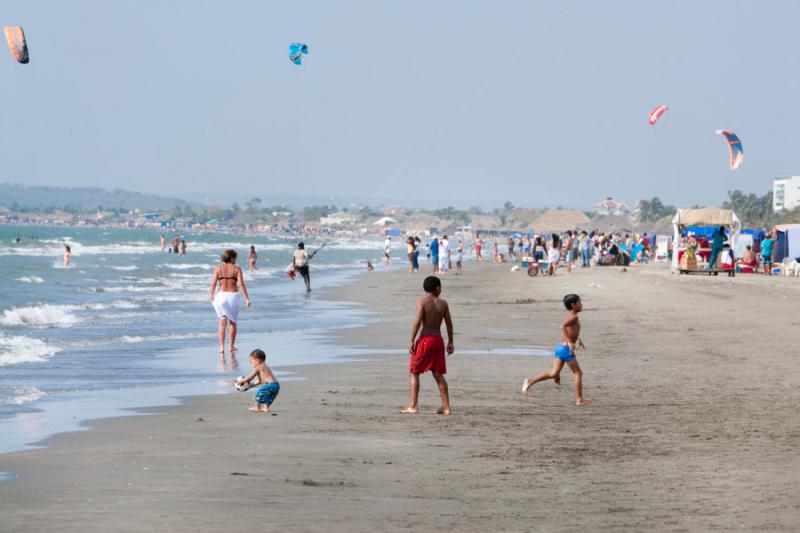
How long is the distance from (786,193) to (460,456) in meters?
161

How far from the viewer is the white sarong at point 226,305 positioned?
15.7 metres

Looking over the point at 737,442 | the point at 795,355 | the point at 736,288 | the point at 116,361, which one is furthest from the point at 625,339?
the point at 736,288

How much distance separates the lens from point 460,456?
7906mm

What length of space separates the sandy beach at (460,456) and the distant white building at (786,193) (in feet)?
466

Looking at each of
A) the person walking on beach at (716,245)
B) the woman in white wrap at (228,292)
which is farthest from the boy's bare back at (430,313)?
the person walking on beach at (716,245)

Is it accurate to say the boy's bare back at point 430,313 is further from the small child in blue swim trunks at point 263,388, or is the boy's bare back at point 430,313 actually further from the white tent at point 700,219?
the white tent at point 700,219

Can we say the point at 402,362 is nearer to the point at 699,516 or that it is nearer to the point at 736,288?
the point at 699,516

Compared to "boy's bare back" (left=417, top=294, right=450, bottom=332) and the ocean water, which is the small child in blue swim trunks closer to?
the ocean water

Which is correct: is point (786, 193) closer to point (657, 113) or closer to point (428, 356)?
point (657, 113)

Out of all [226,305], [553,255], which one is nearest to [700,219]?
[553,255]

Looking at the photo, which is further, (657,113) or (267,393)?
(657,113)

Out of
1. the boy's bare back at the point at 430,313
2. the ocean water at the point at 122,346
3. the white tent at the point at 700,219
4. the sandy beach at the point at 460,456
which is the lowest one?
the ocean water at the point at 122,346

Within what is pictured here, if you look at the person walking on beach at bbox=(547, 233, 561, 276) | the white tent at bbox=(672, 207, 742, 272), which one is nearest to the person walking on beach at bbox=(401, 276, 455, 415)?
the white tent at bbox=(672, 207, 742, 272)

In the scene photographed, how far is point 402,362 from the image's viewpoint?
1455cm
